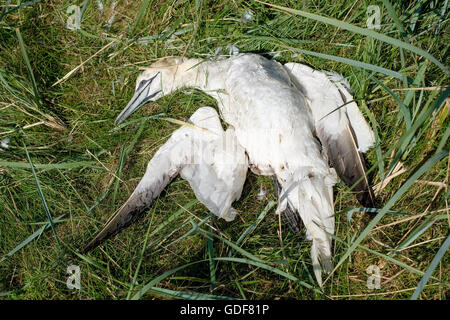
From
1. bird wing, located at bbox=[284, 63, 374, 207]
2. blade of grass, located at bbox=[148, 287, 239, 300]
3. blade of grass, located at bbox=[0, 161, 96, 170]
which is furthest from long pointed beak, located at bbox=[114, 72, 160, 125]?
blade of grass, located at bbox=[148, 287, 239, 300]

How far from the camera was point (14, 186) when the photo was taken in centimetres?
270

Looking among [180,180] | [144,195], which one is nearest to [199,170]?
[180,180]

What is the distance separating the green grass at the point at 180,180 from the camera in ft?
7.13

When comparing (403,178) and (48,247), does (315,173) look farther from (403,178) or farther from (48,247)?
(48,247)

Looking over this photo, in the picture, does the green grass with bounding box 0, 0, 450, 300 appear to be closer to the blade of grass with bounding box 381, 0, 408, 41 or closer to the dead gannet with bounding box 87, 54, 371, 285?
the blade of grass with bounding box 381, 0, 408, 41

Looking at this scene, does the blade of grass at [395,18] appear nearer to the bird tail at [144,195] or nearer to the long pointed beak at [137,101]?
the bird tail at [144,195]

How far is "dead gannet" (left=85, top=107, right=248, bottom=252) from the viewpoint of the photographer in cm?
234

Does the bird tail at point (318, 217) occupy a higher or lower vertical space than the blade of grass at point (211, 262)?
higher

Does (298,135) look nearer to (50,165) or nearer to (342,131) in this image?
(342,131)

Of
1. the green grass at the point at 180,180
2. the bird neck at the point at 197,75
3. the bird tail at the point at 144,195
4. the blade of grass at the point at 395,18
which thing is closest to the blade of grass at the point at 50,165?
the green grass at the point at 180,180

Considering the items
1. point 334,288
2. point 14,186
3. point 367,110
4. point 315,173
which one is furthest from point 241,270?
point 14,186

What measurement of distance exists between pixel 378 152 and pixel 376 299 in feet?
2.84

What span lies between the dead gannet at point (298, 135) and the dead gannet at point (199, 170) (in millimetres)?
107

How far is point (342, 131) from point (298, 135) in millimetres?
287
